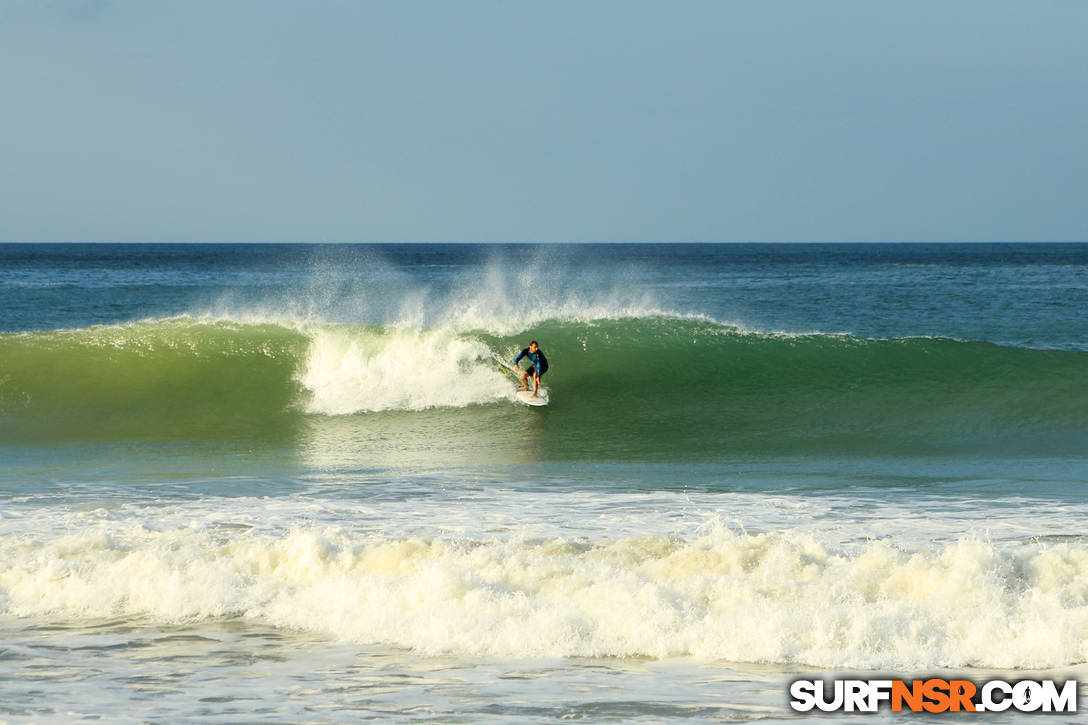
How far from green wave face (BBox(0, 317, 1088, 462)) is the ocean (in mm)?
79

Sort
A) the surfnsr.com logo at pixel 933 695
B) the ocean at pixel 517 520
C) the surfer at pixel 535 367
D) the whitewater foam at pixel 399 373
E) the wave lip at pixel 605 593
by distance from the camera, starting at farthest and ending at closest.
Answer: the whitewater foam at pixel 399 373 < the surfer at pixel 535 367 < the wave lip at pixel 605 593 < the ocean at pixel 517 520 < the surfnsr.com logo at pixel 933 695

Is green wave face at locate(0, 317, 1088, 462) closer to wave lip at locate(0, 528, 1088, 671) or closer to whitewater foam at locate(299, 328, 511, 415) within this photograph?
whitewater foam at locate(299, 328, 511, 415)

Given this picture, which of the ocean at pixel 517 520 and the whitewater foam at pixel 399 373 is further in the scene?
the whitewater foam at pixel 399 373

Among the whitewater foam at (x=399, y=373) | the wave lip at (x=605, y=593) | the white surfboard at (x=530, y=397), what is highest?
the whitewater foam at (x=399, y=373)

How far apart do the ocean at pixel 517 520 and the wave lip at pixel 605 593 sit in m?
0.02

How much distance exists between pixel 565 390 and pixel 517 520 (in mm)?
8504

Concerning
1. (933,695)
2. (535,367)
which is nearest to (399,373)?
(535,367)

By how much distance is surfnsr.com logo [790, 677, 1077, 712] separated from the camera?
4.80 metres

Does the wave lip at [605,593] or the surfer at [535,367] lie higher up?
the surfer at [535,367]

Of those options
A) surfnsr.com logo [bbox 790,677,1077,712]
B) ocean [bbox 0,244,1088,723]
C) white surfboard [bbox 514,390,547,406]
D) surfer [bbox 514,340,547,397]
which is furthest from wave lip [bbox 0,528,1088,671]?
white surfboard [bbox 514,390,547,406]

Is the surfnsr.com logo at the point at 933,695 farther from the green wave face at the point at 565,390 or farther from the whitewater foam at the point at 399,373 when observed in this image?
the whitewater foam at the point at 399,373

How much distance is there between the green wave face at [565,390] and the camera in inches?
531

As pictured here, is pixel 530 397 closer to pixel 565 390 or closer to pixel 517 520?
pixel 565 390

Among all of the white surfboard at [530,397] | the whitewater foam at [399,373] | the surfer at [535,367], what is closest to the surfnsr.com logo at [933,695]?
the surfer at [535,367]
